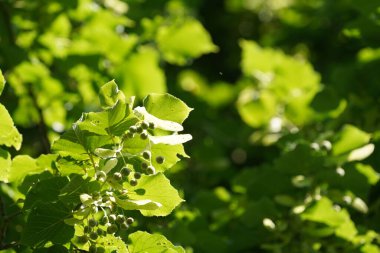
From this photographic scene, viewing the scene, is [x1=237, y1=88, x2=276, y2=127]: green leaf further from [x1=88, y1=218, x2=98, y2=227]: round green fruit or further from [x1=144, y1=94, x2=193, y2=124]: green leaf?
[x1=88, y1=218, x2=98, y2=227]: round green fruit

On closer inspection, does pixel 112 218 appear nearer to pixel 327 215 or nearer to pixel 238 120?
pixel 327 215

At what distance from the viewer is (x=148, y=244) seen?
6.35 feet

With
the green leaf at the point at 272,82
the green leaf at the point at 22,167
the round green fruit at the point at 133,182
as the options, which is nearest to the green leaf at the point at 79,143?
the round green fruit at the point at 133,182

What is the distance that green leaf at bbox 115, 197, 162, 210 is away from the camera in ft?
5.88

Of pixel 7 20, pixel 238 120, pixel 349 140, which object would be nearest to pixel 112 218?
pixel 349 140

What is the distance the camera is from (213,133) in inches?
159

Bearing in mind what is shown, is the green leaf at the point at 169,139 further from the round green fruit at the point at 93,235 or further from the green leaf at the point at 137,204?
the round green fruit at the point at 93,235

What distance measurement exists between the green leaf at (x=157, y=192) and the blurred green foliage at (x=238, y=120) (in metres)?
0.38

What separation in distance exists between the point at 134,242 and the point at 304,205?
3.07ft

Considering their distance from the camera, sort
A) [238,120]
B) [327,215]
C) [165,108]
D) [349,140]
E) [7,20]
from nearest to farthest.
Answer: [165,108]
[327,215]
[349,140]
[7,20]
[238,120]

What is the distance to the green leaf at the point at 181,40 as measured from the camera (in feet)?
11.7

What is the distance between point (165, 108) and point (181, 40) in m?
1.78

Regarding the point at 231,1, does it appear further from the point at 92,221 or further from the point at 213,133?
the point at 92,221

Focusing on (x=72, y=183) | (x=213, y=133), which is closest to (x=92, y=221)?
(x=72, y=183)
